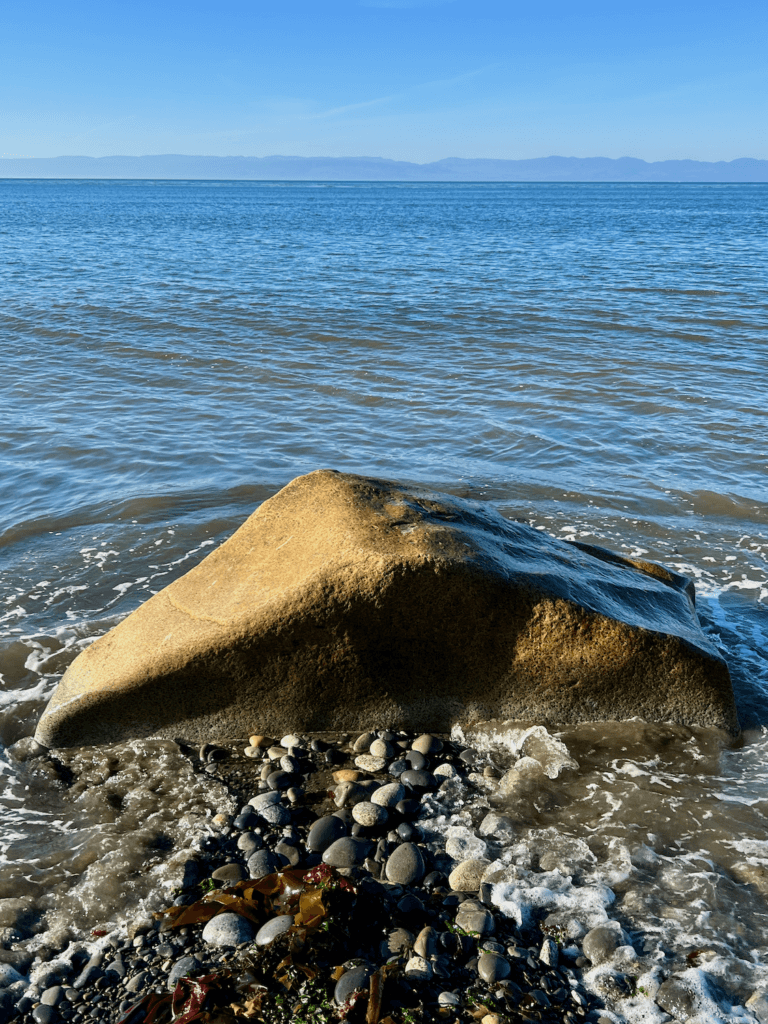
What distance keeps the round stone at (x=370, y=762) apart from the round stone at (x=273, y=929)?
3.96 feet

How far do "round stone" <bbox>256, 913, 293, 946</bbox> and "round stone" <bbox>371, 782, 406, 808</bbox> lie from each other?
2.99ft

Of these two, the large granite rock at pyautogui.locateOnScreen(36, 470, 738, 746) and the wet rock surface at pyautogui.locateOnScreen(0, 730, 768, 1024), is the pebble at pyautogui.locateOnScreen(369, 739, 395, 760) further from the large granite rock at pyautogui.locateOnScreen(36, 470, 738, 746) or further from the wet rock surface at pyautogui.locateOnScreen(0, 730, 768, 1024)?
the wet rock surface at pyautogui.locateOnScreen(0, 730, 768, 1024)

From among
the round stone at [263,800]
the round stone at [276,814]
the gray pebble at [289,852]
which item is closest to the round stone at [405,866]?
the gray pebble at [289,852]

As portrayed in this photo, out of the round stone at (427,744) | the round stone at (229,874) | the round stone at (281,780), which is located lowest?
the round stone at (281,780)

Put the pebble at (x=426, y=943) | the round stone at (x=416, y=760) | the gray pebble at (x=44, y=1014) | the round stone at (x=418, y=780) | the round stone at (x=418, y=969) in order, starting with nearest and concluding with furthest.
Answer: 1. the gray pebble at (x=44, y=1014)
2. the round stone at (x=418, y=969)
3. the pebble at (x=426, y=943)
4. the round stone at (x=418, y=780)
5. the round stone at (x=416, y=760)

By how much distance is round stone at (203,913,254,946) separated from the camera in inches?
128

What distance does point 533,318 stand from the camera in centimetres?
1797

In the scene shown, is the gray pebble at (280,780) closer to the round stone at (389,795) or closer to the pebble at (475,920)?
the round stone at (389,795)

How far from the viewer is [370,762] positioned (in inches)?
176

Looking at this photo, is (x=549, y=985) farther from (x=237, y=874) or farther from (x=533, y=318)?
(x=533, y=318)

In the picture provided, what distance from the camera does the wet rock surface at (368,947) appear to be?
2969 millimetres

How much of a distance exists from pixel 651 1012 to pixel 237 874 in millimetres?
1913

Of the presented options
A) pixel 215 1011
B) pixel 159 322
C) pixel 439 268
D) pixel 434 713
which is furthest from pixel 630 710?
pixel 439 268

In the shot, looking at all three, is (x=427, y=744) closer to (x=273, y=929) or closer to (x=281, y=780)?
(x=281, y=780)
